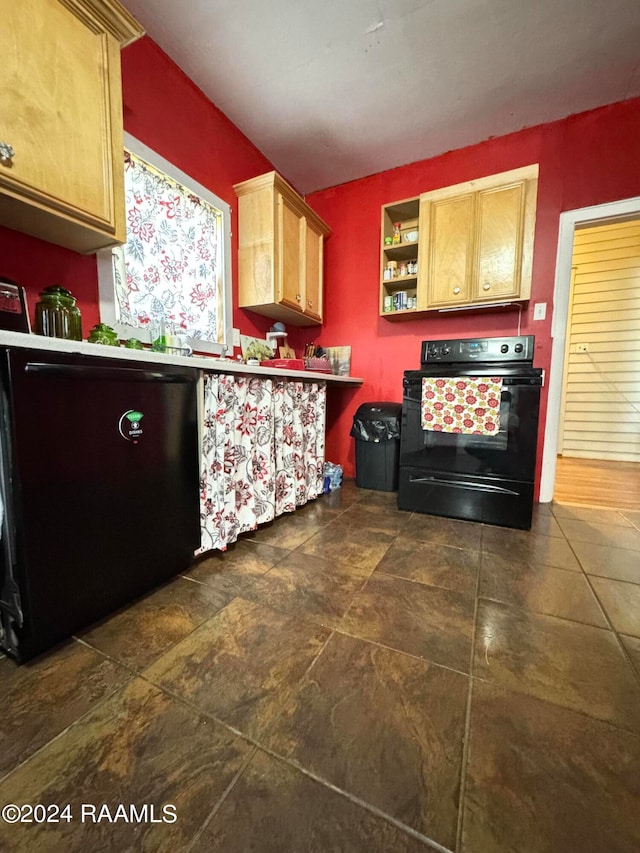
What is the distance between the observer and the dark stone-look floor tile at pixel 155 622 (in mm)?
968

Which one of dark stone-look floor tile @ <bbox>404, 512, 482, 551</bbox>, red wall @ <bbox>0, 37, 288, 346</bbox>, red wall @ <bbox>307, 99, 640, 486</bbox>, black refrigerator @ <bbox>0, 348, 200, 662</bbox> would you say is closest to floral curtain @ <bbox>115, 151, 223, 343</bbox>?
red wall @ <bbox>0, 37, 288, 346</bbox>

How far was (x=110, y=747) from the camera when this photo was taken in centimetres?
70

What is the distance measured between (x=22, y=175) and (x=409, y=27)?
1.91 meters

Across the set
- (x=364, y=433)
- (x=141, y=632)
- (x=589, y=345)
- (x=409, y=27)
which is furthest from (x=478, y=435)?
(x=589, y=345)

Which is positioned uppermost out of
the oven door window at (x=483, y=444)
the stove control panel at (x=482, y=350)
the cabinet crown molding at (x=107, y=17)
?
the cabinet crown molding at (x=107, y=17)

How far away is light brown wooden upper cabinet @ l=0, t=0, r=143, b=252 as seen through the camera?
104cm

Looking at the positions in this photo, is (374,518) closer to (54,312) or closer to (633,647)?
(633,647)

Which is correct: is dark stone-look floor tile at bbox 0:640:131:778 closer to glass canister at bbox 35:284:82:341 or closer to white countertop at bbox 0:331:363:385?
white countertop at bbox 0:331:363:385

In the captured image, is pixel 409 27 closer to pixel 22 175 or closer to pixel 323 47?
pixel 323 47

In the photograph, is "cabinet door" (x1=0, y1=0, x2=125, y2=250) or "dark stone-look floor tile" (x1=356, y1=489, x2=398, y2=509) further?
"dark stone-look floor tile" (x1=356, y1=489, x2=398, y2=509)

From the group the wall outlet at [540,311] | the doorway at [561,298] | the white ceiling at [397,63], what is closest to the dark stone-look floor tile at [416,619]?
the doorway at [561,298]

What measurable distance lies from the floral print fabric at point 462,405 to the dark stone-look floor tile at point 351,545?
2.38ft

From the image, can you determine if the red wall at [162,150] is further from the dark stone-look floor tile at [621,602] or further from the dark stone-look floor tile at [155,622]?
the dark stone-look floor tile at [621,602]

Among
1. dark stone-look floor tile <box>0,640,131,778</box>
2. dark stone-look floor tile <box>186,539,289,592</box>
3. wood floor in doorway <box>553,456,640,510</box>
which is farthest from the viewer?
wood floor in doorway <box>553,456,640,510</box>
